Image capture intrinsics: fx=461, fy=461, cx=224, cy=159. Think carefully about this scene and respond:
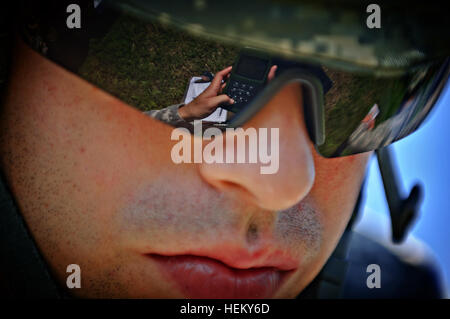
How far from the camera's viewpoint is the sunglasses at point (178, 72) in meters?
0.72

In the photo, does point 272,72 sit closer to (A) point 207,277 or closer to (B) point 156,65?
(B) point 156,65

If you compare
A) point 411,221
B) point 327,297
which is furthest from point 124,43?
point 411,221

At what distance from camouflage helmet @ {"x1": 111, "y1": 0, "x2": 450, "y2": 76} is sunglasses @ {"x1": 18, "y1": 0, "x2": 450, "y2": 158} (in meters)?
0.02

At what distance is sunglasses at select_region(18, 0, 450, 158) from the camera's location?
72cm

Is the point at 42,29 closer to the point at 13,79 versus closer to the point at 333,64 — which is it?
the point at 13,79

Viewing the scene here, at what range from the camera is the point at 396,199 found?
1.58 meters

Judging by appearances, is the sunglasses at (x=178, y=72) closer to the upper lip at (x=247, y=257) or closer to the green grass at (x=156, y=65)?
the green grass at (x=156, y=65)

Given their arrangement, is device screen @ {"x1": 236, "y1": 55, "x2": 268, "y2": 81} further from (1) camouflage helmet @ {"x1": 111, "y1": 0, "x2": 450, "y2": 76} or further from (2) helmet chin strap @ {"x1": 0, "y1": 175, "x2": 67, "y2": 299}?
(2) helmet chin strap @ {"x1": 0, "y1": 175, "x2": 67, "y2": 299}

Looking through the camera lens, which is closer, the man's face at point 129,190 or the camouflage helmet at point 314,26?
the camouflage helmet at point 314,26

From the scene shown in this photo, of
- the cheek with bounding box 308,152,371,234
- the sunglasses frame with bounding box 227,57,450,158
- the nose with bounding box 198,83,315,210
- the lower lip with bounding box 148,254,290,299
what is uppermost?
the sunglasses frame with bounding box 227,57,450,158

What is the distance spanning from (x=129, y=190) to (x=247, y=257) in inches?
10.7

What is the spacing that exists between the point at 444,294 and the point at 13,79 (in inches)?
72.7

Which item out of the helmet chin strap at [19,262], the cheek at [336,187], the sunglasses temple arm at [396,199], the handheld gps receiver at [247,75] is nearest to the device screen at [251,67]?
the handheld gps receiver at [247,75]

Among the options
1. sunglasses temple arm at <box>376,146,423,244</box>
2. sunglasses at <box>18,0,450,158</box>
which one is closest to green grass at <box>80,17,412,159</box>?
sunglasses at <box>18,0,450,158</box>
